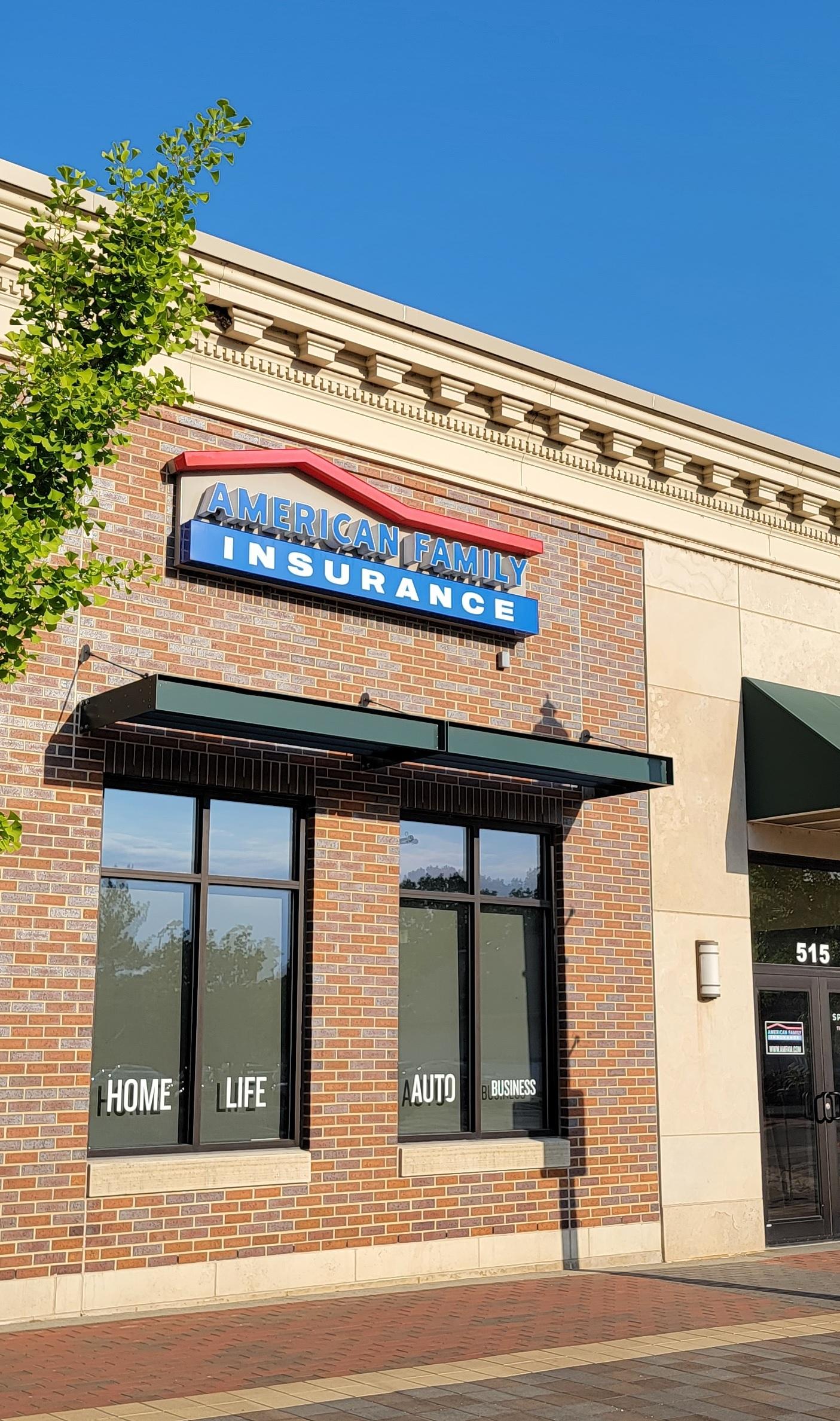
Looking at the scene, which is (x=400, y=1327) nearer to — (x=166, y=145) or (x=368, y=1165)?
(x=368, y=1165)

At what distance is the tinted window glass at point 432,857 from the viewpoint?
12523 mm

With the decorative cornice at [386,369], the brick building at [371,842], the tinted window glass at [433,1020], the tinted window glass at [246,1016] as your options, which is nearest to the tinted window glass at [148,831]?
the brick building at [371,842]

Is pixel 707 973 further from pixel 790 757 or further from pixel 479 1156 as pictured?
pixel 479 1156

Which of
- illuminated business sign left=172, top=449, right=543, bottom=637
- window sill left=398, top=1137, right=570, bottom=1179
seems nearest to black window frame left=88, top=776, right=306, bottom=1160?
window sill left=398, top=1137, right=570, bottom=1179

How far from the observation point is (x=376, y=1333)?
30.6 feet

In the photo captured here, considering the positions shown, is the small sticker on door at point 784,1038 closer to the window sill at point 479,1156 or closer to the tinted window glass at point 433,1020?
the window sill at point 479,1156

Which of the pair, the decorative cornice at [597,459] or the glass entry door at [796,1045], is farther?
the glass entry door at [796,1045]

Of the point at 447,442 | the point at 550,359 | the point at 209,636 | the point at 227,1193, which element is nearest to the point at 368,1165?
the point at 227,1193

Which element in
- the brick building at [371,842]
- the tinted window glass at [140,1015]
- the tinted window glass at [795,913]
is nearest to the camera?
the brick building at [371,842]

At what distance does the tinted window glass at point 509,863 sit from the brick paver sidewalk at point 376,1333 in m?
3.31

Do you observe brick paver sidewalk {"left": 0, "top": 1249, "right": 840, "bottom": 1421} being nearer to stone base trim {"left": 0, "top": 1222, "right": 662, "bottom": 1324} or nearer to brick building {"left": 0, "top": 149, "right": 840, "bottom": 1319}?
stone base trim {"left": 0, "top": 1222, "right": 662, "bottom": 1324}

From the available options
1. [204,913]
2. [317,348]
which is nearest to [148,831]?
[204,913]

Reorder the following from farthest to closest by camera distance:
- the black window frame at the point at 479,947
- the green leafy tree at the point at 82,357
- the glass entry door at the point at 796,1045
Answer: the glass entry door at the point at 796,1045 → the black window frame at the point at 479,947 → the green leafy tree at the point at 82,357

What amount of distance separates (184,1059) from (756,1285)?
5.04m
